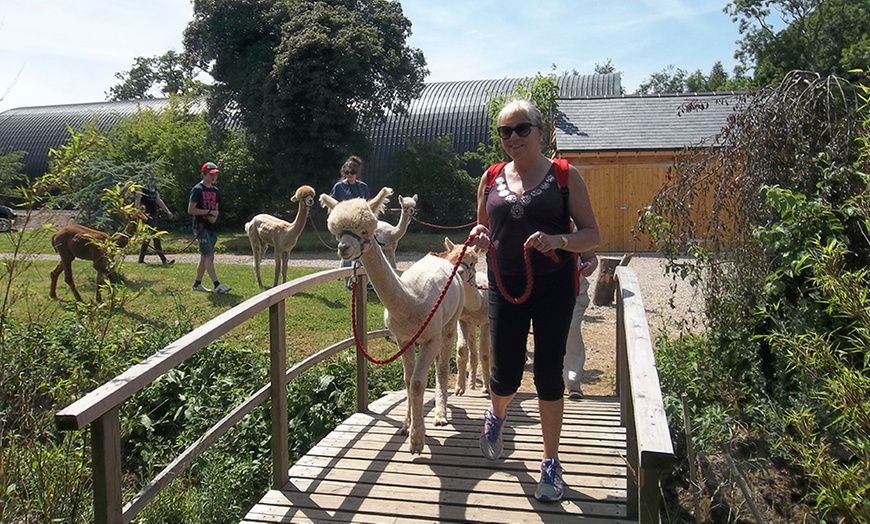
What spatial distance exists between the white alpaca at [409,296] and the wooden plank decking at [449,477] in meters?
0.22

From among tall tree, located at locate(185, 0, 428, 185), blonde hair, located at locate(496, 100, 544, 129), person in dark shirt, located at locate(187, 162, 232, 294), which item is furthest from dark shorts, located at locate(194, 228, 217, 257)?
tall tree, located at locate(185, 0, 428, 185)

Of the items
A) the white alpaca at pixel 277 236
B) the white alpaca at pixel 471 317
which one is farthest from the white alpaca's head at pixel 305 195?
the white alpaca at pixel 471 317

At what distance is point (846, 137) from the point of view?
477 cm

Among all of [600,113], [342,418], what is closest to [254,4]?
[600,113]

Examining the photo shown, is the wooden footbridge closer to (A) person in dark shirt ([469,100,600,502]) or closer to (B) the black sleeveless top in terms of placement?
(A) person in dark shirt ([469,100,600,502])

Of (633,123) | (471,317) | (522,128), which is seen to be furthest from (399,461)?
(633,123)

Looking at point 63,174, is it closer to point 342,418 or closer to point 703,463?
point 342,418

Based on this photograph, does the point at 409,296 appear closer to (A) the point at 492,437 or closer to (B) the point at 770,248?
(A) the point at 492,437

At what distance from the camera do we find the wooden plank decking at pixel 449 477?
356cm

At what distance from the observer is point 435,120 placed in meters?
29.0

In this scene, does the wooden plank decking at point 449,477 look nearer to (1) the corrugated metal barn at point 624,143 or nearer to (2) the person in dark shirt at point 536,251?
(2) the person in dark shirt at point 536,251

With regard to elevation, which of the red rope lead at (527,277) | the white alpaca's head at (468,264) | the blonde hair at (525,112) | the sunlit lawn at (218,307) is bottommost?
the sunlit lawn at (218,307)

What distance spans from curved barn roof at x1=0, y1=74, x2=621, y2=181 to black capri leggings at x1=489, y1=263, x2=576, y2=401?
21635 millimetres

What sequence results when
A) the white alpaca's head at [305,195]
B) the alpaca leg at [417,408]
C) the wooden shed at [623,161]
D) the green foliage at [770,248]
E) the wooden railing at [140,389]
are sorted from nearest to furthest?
the wooden railing at [140,389]
the alpaca leg at [417,408]
the green foliage at [770,248]
the white alpaca's head at [305,195]
the wooden shed at [623,161]
